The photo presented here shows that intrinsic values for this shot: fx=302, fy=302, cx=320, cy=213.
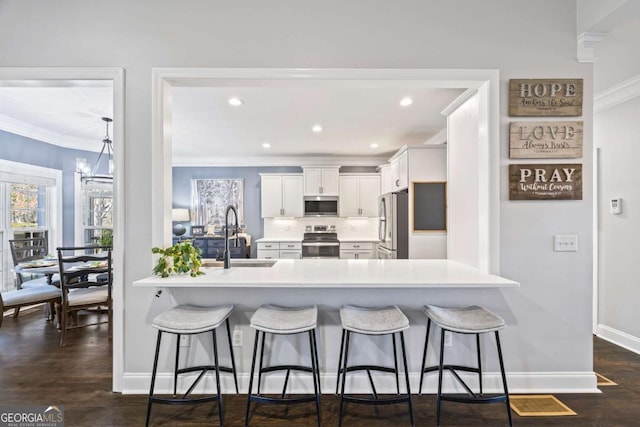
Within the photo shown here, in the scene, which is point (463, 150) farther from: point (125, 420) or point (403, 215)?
point (125, 420)

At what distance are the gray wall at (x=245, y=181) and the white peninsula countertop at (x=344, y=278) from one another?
4079mm

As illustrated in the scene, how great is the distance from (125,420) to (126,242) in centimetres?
112

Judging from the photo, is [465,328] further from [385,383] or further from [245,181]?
[245,181]

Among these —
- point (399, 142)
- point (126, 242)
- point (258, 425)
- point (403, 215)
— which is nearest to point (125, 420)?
point (258, 425)

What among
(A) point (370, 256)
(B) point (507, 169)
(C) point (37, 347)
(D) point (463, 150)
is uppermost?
(D) point (463, 150)

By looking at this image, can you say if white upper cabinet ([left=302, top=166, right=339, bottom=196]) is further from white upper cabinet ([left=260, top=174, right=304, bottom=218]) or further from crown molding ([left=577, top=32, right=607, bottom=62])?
crown molding ([left=577, top=32, right=607, bottom=62])

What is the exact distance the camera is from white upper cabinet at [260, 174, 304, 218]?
6.05 meters

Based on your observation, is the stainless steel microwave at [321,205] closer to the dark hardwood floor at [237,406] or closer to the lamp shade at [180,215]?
the lamp shade at [180,215]

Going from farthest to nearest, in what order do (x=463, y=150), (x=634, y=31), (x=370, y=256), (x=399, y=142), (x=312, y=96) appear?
(x=370, y=256) → (x=399, y=142) → (x=312, y=96) → (x=463, y=150) → (x=634, y=31)

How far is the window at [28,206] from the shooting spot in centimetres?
418

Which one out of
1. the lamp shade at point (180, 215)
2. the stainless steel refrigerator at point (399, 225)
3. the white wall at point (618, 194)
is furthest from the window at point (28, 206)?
the white wall at point (618, 194)

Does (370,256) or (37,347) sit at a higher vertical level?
(370,256)

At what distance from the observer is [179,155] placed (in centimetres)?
602

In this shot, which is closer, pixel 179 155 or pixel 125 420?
pixel 125 420
